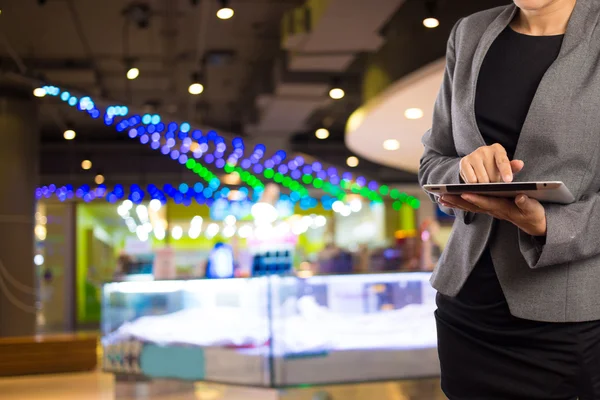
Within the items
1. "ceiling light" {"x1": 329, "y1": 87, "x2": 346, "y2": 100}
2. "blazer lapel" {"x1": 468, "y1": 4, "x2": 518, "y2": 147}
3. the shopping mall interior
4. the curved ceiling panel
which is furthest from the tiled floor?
"ceiling light" {"x1": 329, "y1": 87, "x2": 346, "y2": 100}

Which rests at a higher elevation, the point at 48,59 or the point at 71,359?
the point at 48,59

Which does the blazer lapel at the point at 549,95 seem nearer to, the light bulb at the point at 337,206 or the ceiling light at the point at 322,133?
the ceiling light at the point at 322,133

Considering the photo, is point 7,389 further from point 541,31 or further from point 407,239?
point 541,31

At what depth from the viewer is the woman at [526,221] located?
33.0 inches

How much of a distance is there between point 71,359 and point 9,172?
2657 millimetres

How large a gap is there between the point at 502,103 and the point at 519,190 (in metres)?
0.19

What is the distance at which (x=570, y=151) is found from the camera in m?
0.86

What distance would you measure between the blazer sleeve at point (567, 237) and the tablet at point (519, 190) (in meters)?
0.01

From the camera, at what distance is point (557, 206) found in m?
0.83

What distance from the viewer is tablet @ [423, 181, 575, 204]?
2.51 ft

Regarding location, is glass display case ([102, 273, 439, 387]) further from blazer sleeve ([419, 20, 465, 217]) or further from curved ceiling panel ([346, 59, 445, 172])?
blazer sleeve ([419, 20, 465, 217])

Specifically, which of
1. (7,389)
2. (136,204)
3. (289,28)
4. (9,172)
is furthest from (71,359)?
(136,204)

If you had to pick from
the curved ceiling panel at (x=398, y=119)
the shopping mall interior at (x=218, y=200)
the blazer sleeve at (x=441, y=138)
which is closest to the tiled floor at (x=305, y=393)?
the shopping mall interior at (x=218, y=200)

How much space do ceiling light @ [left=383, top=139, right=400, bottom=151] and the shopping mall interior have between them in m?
0.08
